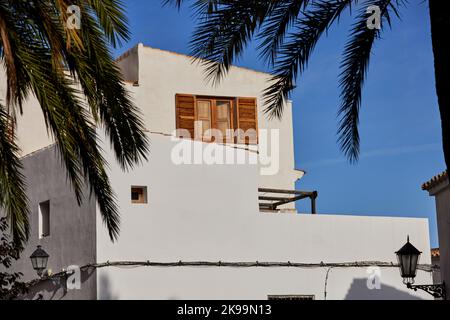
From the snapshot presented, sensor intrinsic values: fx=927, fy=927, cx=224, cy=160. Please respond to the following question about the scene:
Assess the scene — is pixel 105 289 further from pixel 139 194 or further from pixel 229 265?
pixel 229 265

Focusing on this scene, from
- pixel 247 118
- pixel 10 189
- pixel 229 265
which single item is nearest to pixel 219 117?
pixel 247 118

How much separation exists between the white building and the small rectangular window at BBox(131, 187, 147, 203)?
0.07 ft

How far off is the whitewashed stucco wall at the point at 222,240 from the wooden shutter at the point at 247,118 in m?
4.06

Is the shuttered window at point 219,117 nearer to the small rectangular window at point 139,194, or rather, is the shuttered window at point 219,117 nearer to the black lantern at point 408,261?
the small rectangular window at point 139,194

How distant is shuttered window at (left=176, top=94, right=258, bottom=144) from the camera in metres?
23.3

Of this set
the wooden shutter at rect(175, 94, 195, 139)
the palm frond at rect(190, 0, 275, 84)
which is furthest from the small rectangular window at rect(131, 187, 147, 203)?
the palm frond at rect(190, 0, 275, 84)

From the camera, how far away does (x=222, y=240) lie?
19047 millimetres

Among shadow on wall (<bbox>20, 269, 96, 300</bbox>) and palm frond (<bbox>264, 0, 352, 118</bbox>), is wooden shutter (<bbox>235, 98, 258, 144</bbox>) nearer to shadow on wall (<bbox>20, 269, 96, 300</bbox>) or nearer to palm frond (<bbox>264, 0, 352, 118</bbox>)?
shadow on wall (<bbox>20, 269, 96, 300</bbox>)

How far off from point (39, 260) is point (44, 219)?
6.34 ft

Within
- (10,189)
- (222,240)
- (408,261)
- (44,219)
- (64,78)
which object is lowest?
(408,261)

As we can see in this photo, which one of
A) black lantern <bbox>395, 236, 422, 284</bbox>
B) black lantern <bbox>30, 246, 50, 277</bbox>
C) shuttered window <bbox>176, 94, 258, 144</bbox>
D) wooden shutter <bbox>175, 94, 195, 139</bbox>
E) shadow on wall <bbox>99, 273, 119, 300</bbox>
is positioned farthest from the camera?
shuttered window <bbox>176, 94, 258, 144</bbox>

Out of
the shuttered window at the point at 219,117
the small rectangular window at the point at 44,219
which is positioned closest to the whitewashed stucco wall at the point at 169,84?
the shuttered window at the point at 219,117

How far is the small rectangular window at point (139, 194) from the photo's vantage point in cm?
1833
